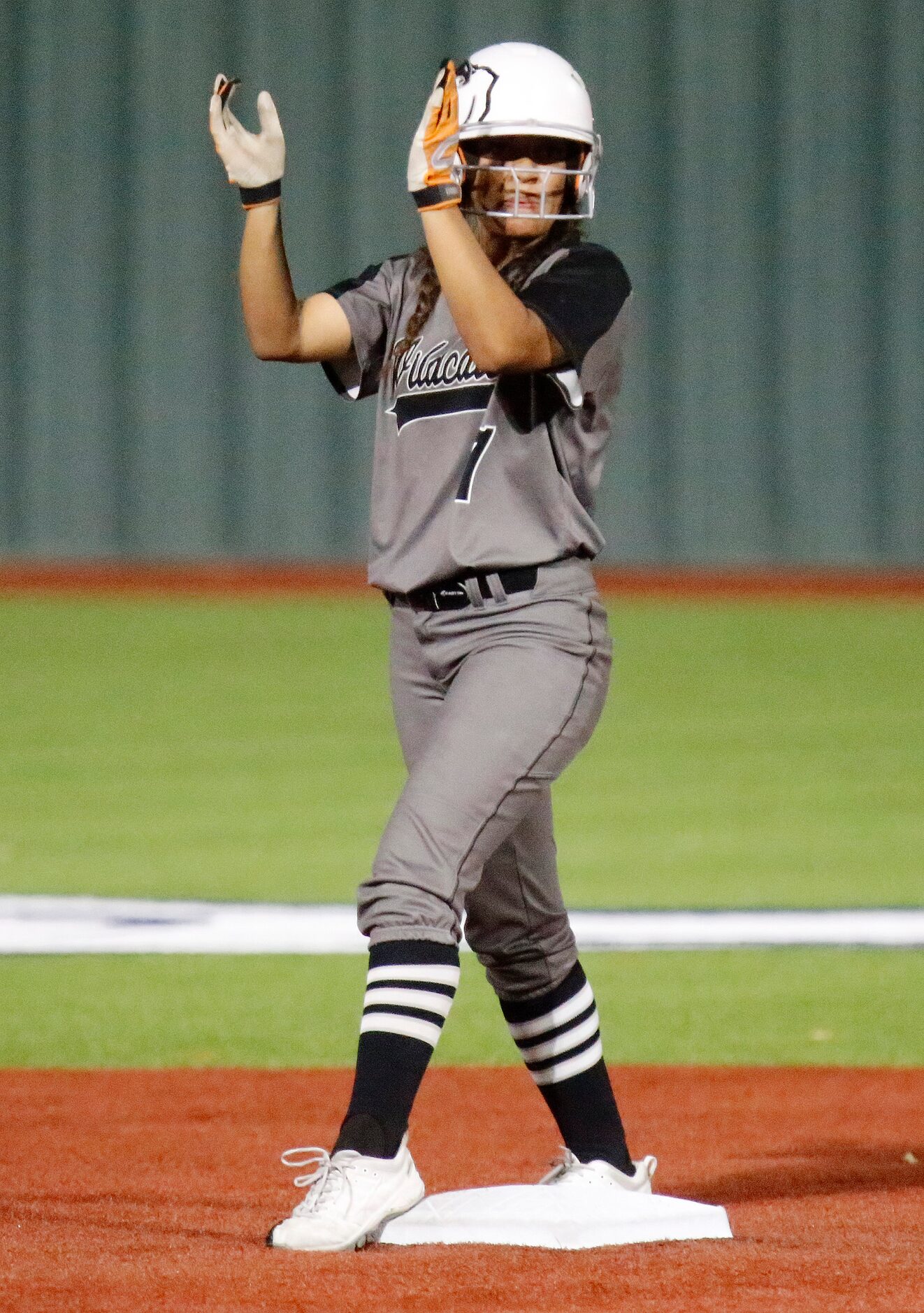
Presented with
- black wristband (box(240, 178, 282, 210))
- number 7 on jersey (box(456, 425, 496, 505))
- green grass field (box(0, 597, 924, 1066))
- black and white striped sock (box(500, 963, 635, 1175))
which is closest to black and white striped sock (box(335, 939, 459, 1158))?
black and white striped sock (box(500, 963, 635, 1175))

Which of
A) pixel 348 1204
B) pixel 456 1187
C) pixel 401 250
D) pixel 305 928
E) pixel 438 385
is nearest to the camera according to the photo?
pixel 348 1204

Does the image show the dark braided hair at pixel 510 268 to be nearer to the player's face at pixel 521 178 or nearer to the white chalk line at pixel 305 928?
the player's face at pixel 521 178

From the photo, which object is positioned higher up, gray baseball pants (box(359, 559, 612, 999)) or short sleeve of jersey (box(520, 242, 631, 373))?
short sleeve of jersey (box(520, 242, 631, 373))

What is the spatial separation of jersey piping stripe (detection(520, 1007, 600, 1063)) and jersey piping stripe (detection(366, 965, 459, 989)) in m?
0.42

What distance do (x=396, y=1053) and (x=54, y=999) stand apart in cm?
245

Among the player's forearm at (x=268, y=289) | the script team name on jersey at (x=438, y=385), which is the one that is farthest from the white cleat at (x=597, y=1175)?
the player's forearm at (x=268, y=289)

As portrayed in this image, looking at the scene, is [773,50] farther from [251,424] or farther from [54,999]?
[54,999]

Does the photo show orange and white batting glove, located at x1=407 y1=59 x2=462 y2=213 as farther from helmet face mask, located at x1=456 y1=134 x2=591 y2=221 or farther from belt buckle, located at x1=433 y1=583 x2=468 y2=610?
belt buckle, located at x1=433 y1=583 x2=468 y2=610

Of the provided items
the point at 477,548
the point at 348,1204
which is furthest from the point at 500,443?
the point at 348,1204

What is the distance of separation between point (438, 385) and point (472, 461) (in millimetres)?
141

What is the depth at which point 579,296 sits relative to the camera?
289 centimetres

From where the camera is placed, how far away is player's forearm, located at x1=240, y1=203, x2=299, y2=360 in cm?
306

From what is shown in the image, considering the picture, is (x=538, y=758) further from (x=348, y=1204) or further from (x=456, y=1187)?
(x=456, y=1187)

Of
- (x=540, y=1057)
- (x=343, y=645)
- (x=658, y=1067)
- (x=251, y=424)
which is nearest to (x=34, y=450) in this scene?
(x=251, y=424)
